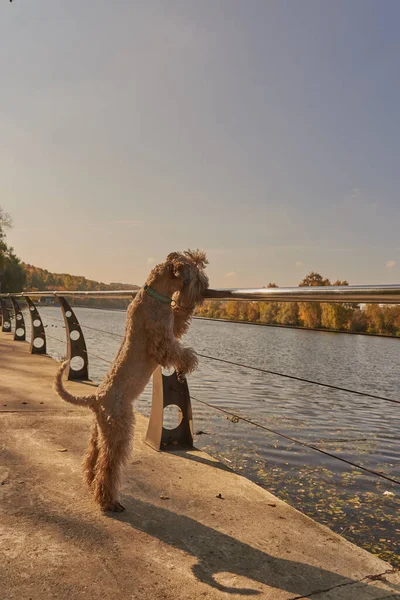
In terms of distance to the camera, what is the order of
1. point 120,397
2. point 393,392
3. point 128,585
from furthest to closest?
point 393,392
point 120,397
point 128,585

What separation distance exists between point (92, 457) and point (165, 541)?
689 millimetres

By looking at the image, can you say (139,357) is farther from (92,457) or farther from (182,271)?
(92,457)

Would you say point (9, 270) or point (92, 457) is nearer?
point (92, 457)

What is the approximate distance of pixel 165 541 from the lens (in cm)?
213

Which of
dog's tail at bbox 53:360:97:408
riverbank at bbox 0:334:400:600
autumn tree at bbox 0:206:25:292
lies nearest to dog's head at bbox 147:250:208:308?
dog's tail at bbox 53:360:97:408

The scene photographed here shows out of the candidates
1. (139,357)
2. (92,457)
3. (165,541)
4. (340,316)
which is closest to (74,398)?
(92,457)

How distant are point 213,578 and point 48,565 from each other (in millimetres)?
644

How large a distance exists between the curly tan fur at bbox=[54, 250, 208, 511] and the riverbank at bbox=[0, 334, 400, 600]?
233 mm

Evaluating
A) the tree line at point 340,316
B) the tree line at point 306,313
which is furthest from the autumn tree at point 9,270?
the tree line at point 340,316

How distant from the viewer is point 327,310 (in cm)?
3128

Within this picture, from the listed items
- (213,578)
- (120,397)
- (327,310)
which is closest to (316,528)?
(213,578)

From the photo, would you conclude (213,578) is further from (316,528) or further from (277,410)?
(277,410)

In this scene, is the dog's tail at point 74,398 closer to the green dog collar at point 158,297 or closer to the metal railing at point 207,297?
the green dog collar at point 158,297

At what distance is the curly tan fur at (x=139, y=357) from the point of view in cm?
244
